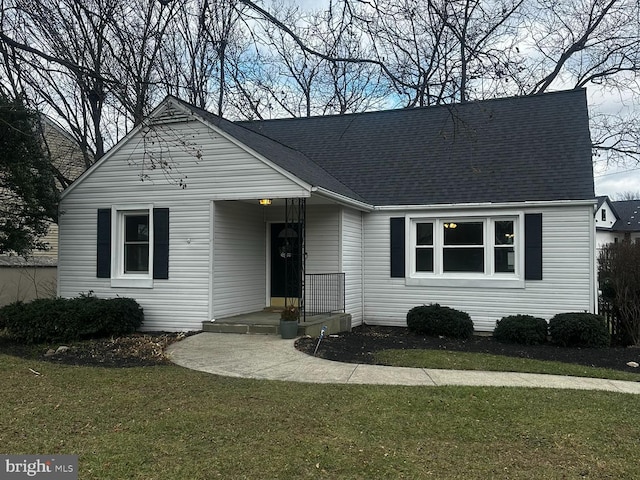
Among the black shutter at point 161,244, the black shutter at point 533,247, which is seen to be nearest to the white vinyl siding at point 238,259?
the black shutter at point 161,244

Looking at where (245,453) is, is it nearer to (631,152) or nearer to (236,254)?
(236,254)

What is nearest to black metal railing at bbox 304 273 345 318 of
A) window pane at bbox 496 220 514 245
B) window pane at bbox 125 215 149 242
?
window pane at bbox 496 220 514 245

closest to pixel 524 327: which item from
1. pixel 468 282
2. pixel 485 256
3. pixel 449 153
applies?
pixel 468 282

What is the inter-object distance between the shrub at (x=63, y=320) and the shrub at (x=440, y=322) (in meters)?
6.24

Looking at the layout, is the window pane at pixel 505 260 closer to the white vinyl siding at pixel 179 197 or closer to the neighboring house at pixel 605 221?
the white vinyl siding at pixel 179 197

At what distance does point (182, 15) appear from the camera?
24.8 ft

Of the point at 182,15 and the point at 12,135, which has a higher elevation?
the point at 182,15

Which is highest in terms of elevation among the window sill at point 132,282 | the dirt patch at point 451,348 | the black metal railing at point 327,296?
the window sill at point 132,282

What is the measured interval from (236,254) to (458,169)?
235 inches

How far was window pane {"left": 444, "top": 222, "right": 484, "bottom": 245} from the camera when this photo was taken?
39.6 feet

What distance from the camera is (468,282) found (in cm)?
1188

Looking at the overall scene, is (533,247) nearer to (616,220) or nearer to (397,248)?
(397,248)

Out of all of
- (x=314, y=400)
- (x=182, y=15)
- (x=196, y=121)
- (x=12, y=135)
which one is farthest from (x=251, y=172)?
(x=314, y=400)

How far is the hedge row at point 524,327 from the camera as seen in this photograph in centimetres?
995
